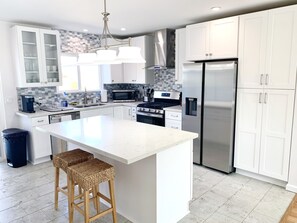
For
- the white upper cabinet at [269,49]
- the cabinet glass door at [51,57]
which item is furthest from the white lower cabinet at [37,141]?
the white upper cabinet at [269,49]

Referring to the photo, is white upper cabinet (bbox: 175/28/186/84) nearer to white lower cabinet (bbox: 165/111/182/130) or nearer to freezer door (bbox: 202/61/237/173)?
white lower cabinet (bbox: 165/111/182/130)

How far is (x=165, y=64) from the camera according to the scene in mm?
4523

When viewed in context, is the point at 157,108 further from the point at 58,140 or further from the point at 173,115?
the point at 58,140

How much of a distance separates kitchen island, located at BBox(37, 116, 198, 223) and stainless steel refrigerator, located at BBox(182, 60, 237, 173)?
1212 mm

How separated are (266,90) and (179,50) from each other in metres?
1.81

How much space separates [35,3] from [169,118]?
2780mm

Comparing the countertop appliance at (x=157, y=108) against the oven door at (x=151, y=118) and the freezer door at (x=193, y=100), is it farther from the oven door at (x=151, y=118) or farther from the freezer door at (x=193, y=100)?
the freezer door at (x=193, y=100)

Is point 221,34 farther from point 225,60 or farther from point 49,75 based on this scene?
point 49,75

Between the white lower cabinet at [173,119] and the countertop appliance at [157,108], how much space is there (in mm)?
87

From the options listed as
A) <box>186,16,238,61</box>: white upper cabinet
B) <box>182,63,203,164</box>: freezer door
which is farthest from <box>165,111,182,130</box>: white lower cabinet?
<box>186,16,238,61</box>: white upper cabinet

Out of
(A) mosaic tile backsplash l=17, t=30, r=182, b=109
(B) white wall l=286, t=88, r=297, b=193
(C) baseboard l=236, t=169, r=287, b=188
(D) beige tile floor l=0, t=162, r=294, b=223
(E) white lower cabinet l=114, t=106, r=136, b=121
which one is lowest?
(D) beige tile floor l=0, t=162, r=294, b=223

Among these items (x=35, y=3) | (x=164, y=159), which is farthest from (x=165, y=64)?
(x=164, y=159)

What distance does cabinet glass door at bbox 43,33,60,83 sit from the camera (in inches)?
165

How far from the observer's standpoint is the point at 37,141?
3916 millimetres
